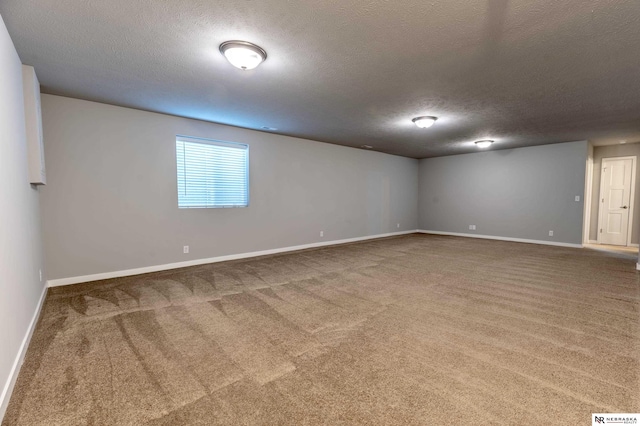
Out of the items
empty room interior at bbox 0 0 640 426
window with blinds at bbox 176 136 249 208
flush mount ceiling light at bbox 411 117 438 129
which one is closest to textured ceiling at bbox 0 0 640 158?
empty room interior at bbox 0 0 640 426

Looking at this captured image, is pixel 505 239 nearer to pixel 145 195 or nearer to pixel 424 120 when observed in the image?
pixel 424 120

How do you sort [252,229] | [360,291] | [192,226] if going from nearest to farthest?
[360,291] → [192,226] → [252,229]

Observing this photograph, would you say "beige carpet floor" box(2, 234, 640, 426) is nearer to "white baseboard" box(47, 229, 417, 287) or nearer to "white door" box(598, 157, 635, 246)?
"white baseboard" box(47, 229, 417, 287)

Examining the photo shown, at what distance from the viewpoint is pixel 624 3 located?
184 cm

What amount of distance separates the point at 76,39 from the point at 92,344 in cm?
248

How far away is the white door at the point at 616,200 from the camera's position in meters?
6.76

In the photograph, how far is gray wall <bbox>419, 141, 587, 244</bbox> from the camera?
6.63 m

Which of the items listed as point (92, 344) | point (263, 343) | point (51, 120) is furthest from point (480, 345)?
point (51, 120)

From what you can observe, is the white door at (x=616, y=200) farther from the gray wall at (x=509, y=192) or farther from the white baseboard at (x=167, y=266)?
the white baseboard at (x=167, y=266)

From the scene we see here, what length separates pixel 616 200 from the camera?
6.94 m

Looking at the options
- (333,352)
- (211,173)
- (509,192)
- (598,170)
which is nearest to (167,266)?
(211,173)

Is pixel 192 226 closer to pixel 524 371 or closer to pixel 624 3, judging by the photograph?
pixel 524 371

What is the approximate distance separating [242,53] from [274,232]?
153 inches

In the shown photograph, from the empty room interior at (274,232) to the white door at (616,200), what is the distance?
1.16 m
